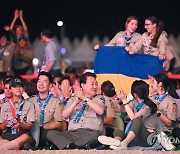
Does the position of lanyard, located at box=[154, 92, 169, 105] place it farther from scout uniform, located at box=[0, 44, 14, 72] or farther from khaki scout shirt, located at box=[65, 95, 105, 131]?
scout uniform, located at box=[0, 44, 14, 72]

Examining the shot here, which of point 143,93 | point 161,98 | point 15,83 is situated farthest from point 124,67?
point 15,83

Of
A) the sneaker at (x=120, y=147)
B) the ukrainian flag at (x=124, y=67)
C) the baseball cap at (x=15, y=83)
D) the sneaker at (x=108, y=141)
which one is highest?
the ukrainian flag at (x=124, y=67)

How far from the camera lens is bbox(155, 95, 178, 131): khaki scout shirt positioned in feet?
40.0

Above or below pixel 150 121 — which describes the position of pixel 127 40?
above

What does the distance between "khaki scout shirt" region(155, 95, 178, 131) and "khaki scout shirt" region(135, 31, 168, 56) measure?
48.4 inches

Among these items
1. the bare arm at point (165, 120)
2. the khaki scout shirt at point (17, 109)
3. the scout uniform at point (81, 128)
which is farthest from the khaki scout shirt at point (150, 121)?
the khaki scout shirt at point (17, 109)

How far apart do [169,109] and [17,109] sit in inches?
83.7

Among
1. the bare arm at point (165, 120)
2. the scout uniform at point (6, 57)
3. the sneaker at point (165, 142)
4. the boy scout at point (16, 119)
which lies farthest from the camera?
the scout uniform at point (6, 57)

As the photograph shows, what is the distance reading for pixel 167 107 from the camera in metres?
12.2

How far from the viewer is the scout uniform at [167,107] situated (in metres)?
12.2

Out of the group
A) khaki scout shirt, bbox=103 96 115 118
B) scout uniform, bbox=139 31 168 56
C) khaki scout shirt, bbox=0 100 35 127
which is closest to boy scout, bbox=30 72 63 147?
khaki scout shirt, bbox=0 100 35 127

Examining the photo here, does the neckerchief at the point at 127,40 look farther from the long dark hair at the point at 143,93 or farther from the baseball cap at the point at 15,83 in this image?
the baseball cap at the point at 15,83

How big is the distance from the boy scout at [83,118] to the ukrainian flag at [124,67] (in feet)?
5.70

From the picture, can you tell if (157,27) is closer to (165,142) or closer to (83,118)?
(83,118)
